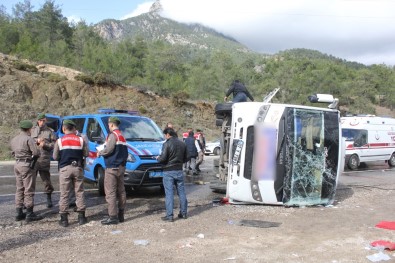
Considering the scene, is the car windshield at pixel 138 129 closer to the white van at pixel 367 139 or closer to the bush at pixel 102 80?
the white van at pixel 367 139

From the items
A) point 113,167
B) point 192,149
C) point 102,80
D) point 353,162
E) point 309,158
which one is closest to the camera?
point 113,167

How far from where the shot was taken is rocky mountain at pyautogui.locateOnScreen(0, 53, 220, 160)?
28891mm

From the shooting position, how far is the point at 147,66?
5141 centimetres

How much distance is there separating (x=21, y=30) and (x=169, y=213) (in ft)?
150

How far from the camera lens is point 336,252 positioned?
5988mm

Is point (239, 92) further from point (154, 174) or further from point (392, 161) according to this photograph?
point (392, 161)

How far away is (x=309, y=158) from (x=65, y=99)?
26932 mm

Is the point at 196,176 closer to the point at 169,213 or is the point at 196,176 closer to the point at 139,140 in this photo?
the point at 139,140

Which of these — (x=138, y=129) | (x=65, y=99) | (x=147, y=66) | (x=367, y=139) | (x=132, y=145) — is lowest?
(x=132, y=145)

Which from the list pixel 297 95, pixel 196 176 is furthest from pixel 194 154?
pixel 297 95

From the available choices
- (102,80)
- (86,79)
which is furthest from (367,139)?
(86,79)

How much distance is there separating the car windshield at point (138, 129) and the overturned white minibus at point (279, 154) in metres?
2.64

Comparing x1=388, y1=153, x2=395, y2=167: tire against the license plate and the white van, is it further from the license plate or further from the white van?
the license plate

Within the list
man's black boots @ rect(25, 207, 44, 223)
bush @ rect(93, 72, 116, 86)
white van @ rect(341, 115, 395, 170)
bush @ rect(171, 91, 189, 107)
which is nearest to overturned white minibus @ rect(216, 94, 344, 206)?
man's black boots @ rect(25, 207, 44, 223)
